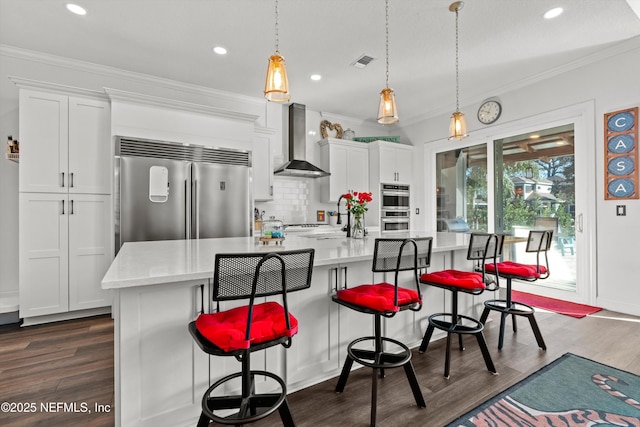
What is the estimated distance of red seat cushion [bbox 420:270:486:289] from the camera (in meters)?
2.08

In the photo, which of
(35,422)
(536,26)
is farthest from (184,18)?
(536,26)

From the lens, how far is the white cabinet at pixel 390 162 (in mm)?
5316

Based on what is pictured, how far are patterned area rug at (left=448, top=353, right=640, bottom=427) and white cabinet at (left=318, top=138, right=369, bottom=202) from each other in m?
3.63

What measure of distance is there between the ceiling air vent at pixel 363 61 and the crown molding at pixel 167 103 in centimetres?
144

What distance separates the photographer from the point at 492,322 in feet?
9.84

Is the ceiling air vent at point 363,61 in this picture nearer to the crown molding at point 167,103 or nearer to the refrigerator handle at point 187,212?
the crown molding at point 167,103

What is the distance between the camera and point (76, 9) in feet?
8.62

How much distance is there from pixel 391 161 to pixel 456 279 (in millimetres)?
3581

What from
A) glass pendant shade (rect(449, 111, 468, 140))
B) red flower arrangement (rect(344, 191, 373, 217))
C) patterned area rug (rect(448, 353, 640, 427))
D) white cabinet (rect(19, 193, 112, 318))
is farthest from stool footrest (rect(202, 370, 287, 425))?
white cabinet (rect(19, 193, 112, 318))

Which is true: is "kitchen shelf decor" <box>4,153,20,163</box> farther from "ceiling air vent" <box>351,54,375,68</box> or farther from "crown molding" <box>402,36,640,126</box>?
"crown molding" <box>402,36,640,126</box>

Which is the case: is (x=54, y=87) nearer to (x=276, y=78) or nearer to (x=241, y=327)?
(x=276, y=78)

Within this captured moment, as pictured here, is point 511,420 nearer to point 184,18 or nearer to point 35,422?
point 35,422

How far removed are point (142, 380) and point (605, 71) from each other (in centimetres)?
503

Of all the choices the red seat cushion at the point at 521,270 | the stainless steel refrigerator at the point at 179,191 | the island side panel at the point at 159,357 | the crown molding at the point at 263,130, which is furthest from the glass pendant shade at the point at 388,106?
the crown molding at the point at 263,130
